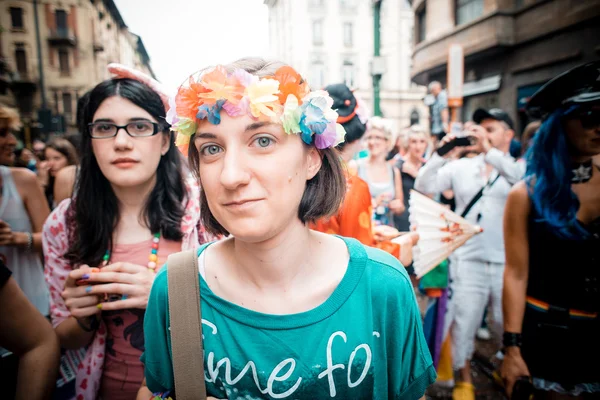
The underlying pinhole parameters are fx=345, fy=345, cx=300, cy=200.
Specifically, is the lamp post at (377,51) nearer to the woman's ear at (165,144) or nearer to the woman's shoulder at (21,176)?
the woman's ear at (165,144)

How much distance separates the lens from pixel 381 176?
4.88 metres

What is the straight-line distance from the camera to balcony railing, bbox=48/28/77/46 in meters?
29.6

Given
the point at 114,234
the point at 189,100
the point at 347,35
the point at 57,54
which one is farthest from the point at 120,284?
the point at 57,54

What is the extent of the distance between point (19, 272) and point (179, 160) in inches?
71.0

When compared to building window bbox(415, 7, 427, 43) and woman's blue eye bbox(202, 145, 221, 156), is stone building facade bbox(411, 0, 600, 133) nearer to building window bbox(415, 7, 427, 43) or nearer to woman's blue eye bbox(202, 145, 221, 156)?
building window bbox(415, 7, 427, 43)

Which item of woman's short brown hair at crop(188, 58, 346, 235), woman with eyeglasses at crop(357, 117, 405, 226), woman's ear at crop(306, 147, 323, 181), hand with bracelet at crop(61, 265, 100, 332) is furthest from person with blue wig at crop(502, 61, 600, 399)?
hand with bracelet at crop(61, 265, 100, 332)

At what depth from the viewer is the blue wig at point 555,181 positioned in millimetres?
2027

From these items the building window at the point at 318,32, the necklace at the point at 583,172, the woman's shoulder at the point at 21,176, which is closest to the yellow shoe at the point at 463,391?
the necklace at the point at 583,172

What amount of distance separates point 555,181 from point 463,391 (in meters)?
2.14

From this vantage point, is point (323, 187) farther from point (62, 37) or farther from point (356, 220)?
point (62, 37)

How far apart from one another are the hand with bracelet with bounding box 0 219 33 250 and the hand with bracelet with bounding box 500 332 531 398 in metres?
3.53

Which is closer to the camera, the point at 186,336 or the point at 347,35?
the point at 186,336

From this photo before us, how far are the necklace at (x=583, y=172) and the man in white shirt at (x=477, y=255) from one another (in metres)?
1.33

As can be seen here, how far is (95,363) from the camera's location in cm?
173
